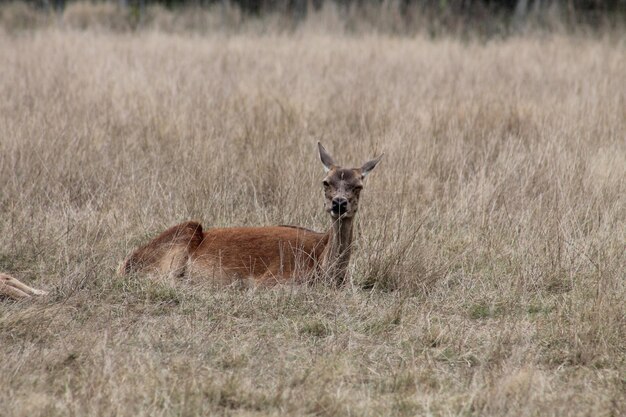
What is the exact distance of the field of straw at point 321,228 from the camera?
497 centimetres

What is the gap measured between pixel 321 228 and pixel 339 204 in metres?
1.60

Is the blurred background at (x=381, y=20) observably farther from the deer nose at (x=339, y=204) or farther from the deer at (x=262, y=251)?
the deer nose at (x=339, y=204)

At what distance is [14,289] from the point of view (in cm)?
618

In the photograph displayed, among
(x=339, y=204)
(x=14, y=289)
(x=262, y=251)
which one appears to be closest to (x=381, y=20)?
(x=262, y=251)

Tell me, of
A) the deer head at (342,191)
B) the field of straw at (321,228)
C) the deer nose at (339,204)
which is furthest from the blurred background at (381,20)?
the deer nose at (339,204)

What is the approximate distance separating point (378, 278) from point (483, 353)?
4.36ft

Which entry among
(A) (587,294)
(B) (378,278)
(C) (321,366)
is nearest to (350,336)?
(C) (321,366)

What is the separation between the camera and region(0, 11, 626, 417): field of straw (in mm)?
4973

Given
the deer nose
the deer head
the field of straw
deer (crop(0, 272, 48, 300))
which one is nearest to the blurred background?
the field of straw

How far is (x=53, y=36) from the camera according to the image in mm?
16047

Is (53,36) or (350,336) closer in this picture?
(350,336)

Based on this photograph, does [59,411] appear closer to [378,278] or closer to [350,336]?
[350,336]

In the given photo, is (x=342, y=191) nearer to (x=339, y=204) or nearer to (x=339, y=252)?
(x=339, y=204)

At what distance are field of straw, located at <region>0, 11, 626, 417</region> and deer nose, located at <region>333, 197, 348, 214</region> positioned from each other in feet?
1.59
